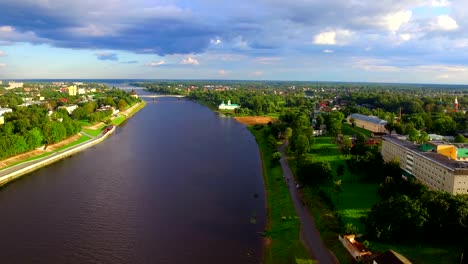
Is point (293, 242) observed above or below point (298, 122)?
below

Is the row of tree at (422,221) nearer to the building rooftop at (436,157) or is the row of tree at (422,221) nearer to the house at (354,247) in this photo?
the house at (354,247)

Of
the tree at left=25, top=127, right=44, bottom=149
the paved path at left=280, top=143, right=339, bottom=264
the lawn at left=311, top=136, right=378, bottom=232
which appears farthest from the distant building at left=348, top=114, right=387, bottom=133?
the tree at left=25, top=127, right=44, bottom=149

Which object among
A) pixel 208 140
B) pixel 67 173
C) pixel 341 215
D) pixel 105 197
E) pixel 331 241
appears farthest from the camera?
pixel 208 140

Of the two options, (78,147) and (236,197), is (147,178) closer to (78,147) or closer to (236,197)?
(236,197)

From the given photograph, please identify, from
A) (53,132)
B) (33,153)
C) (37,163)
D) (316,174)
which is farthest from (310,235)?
(53,132)

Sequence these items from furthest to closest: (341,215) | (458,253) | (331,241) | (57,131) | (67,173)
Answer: (57,131) < (67,173) < (341,215) < (331,241) < (458,253)

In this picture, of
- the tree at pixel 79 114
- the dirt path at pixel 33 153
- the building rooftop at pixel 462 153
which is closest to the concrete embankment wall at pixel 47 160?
the dirt path at pixel 33 153

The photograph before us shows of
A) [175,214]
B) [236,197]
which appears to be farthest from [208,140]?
[175,214]
